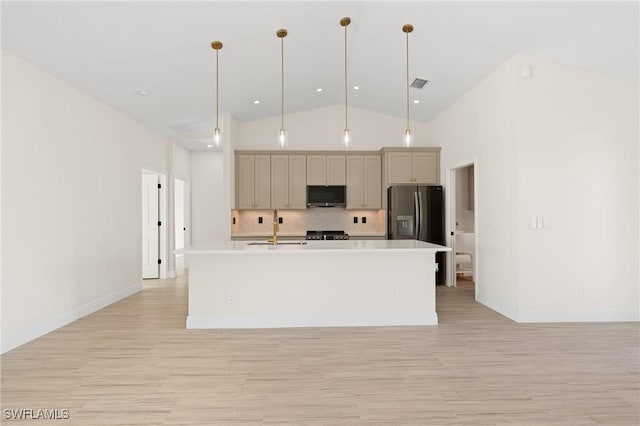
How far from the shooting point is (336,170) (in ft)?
24.6

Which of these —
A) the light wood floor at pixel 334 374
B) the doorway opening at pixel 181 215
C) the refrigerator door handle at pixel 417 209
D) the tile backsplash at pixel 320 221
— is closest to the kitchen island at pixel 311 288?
the light wood floor at pixel 334 374

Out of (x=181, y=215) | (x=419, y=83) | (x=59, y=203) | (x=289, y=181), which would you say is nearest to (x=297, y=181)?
(x=289, y=181)

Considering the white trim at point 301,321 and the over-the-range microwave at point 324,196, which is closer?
the white trim at point 301,321

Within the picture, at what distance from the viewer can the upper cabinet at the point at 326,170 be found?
7469 millimetres

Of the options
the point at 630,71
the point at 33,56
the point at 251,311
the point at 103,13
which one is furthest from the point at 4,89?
the point at 630,71

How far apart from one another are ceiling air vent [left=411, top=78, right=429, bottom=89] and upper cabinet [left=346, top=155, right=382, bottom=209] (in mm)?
1795

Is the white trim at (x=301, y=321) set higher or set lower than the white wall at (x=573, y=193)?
lower

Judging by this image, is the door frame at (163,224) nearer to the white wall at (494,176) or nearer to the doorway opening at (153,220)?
the doorway opening at (153,220)

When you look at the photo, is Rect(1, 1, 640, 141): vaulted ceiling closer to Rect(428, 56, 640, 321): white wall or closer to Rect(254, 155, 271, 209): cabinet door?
Rect(428, 56, 640, 321): white wall

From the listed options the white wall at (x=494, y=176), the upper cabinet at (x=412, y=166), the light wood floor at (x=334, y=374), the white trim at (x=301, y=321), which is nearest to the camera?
the light wood floor at (x=334, y=374)

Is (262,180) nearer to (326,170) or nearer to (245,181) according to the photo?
(245,181)

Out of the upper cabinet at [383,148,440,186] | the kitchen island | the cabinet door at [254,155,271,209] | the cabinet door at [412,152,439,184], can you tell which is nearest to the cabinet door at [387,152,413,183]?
the upper cabinet at [383,148,440,186]

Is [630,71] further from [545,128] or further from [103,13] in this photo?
[103,13]

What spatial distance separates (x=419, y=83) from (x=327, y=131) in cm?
233
